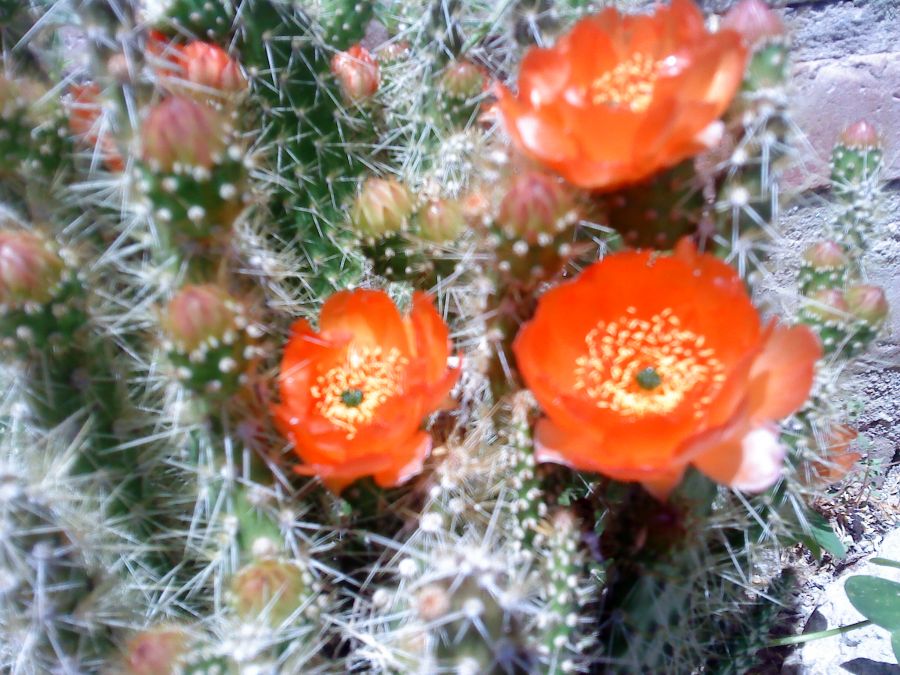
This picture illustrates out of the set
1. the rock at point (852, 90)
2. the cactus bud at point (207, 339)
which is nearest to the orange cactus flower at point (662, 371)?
the cactus bud at point (207, 339)

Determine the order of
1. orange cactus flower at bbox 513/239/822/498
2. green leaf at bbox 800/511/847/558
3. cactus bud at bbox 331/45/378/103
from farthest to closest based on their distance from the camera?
green leaf at bbox 800/511/847/558 → cactus bud at bbox 331/45/378/103 → orange cactus flower at bbox 513/239/822/498

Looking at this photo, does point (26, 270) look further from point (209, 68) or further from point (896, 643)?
point (896, 643)

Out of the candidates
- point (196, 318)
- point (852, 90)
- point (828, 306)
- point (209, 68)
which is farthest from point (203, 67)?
point (852, 90)

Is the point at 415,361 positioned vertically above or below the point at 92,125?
below

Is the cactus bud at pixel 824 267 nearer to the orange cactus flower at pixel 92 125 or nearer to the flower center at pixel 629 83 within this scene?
the flower center at pixel 629 83

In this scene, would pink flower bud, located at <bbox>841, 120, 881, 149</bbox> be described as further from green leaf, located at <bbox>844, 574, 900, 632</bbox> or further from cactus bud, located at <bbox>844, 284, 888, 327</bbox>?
green leaf, located at <bbox>844, 574, 900, 632</bbox>

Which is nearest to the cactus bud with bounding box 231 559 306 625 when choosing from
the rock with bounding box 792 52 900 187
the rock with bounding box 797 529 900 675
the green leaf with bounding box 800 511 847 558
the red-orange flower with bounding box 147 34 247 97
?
the red-orange flower with bounding box 147 34 247 97
